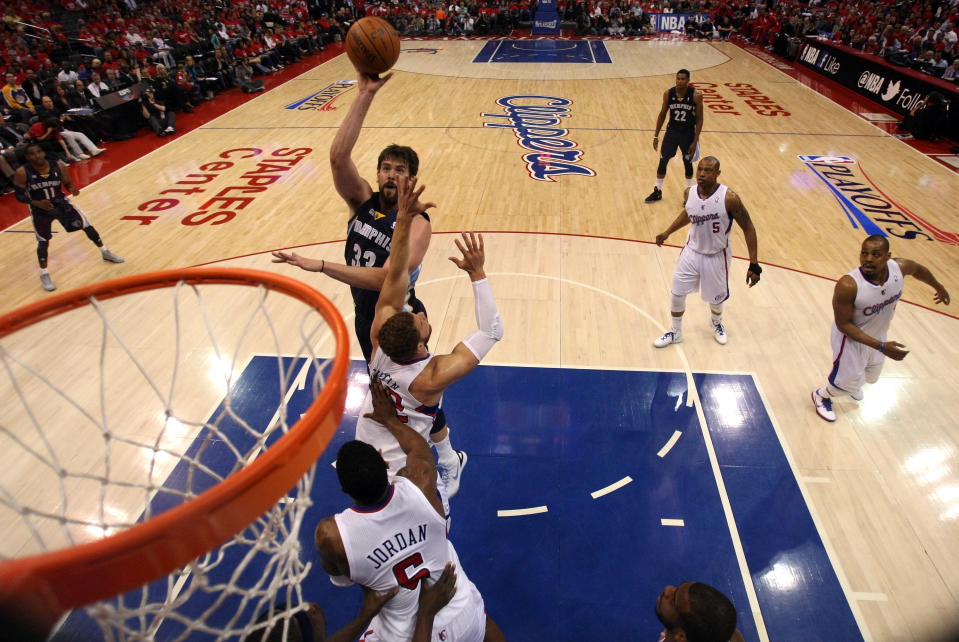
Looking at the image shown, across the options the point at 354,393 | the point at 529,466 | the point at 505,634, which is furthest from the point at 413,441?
the point at 354,393

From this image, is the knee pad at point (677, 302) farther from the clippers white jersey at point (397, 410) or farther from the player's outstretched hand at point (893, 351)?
the clippers white jersey at point (397, 410)

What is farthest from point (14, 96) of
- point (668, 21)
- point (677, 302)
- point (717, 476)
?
point (668, 21)

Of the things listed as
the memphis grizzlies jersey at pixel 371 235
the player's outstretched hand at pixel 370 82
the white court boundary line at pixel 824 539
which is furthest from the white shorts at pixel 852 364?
the player's outstretched hand at pixel 370 82

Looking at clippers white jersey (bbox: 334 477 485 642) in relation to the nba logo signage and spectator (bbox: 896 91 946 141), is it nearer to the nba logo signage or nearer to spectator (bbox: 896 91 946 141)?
spectator (bbox: 896 91 946 141)

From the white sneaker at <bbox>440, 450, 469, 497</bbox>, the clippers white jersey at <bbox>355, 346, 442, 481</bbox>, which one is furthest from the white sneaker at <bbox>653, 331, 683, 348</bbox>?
the clippers white jersey at <bbox>355, 346, 442, 481</bbox>

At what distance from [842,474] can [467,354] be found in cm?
314

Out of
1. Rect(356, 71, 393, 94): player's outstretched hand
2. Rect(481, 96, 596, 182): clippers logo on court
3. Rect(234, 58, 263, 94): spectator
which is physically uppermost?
Rect(356, 71, 393, 94): player's outstretched hand

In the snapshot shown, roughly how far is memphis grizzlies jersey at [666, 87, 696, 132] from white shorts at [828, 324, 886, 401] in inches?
172

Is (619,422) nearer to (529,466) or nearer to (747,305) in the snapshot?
(529,466)

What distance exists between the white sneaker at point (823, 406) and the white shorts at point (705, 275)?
1129 mm

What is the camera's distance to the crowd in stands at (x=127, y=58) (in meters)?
11.1

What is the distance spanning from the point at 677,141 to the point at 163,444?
24.0 ft

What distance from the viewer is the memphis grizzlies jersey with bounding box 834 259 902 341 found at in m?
3.79

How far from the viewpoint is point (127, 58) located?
1427 centimetres
